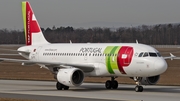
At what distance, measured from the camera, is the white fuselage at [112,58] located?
111ft

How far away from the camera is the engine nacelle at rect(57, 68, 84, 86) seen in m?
35.1

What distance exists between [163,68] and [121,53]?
138 inches

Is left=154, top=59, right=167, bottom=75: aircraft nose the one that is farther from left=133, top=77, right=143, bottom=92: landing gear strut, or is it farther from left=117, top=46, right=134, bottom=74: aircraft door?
left=117, top=46, right=134, bottom=74: aircraft door

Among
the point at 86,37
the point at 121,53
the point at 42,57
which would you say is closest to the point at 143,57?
the point at 121,53

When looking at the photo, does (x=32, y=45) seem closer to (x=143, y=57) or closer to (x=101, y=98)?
(x=143, y=57)

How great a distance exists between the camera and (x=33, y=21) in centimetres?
4322

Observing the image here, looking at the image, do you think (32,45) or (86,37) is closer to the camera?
(32,45)

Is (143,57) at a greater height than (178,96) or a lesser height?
greater

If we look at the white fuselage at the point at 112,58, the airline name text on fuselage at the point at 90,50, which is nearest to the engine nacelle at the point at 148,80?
the white fuselage at the point at 112,58

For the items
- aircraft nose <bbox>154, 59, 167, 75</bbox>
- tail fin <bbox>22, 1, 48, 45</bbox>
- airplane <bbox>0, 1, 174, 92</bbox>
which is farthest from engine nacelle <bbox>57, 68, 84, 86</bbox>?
tail fin <bbox>22, 1, 48, 45</bbox>

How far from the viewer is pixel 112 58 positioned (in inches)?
1394

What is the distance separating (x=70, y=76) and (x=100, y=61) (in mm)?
2810

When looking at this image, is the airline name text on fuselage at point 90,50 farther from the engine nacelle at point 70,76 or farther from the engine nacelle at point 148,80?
the engine nacelle at point 148,80

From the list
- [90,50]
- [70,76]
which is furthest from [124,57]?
[70,76]
